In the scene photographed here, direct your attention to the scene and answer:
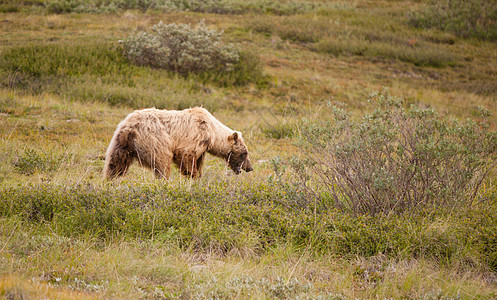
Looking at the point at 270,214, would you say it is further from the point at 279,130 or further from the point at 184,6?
the point at 184,6

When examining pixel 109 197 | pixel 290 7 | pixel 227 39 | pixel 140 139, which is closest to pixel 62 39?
pixel 227 39

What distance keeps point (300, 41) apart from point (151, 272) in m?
24.5

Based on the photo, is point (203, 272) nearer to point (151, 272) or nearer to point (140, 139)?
point (151, 272)

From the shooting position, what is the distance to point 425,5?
35.1 meters

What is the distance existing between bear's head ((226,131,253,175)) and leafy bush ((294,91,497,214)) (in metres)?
2.21

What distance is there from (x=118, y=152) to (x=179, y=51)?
11.7 meters

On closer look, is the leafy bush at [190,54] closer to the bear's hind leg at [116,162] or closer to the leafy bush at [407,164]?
the bear's hind leg at [116,162]

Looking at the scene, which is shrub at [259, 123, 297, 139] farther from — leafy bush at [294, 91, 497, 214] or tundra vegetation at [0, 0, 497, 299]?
leafy bush at [294, 91, 497, 214]

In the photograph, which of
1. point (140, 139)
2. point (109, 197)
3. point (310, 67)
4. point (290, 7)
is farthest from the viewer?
point (290, 7)

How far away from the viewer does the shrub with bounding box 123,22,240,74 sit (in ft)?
53.5

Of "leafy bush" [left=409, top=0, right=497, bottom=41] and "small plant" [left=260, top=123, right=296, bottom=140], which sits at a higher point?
"leafy bush" [left=409, top=0, right=497, bottom=41]

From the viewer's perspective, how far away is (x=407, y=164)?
5.29m

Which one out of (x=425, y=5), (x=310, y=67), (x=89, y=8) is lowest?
(x=310, y=67)

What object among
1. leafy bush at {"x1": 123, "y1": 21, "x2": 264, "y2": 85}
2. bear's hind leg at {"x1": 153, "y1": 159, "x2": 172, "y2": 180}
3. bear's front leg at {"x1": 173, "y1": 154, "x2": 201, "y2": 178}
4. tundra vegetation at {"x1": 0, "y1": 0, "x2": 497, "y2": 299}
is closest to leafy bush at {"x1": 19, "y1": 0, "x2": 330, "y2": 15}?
leafy bush at {"x1": 123, "y1": 21, "x2": 264, "y2": 85}
